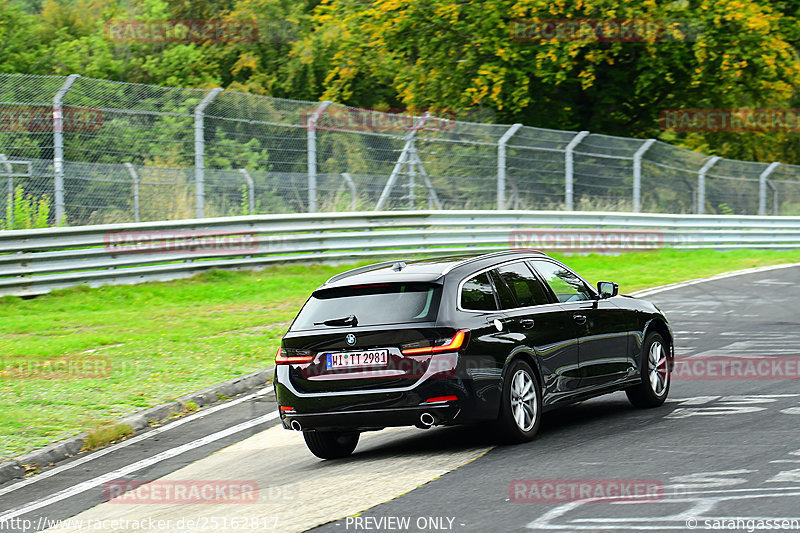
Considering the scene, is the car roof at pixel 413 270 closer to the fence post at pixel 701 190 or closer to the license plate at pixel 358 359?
the license plate at pixel 358 359

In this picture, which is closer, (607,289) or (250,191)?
(607,289)

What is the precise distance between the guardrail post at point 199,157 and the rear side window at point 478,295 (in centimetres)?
1252

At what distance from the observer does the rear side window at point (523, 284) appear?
8.89 metres

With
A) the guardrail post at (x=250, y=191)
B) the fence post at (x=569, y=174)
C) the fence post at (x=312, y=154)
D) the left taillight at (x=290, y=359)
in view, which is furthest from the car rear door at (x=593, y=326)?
the fence post at (x=569, y=174)

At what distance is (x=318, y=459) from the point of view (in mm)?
8711

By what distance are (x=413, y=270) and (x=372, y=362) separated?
95 cm

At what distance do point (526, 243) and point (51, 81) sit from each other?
10961 mm

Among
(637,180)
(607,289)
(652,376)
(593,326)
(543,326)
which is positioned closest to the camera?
(543,326)

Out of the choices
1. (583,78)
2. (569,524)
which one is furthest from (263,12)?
(569,524)

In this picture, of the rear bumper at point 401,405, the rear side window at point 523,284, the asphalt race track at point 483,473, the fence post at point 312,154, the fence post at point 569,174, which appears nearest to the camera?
the asphalt race track at point 483,473

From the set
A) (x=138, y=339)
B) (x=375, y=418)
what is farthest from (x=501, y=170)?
(x=375, y=418)

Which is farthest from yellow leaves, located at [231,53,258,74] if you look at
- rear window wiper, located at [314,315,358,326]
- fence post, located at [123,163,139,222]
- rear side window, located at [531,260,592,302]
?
rear window wiper, located at [314,315,358,326]

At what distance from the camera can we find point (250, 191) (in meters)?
21.4

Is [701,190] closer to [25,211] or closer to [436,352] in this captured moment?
[25,211]
